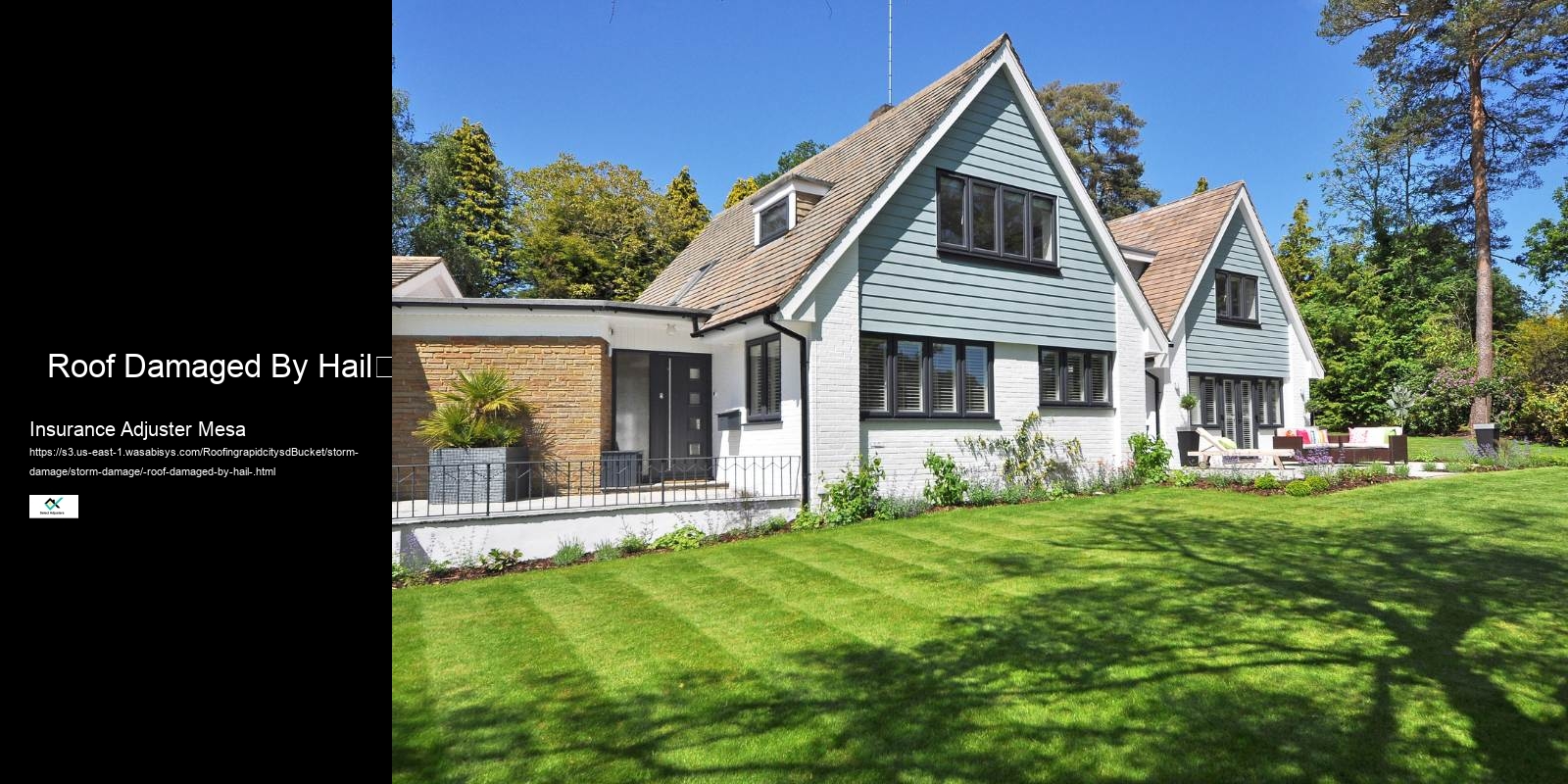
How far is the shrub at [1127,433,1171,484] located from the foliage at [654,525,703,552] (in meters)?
9.32

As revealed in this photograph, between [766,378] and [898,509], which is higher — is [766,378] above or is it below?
above

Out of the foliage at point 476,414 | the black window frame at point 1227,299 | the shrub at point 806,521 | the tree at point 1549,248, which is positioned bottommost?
the shrub at point 806,521

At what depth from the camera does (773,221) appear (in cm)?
1479

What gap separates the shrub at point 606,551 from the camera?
941 cm

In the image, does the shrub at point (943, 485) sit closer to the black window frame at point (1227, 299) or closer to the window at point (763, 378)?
the window at point (763, 378)

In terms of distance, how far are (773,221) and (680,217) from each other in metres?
23.9

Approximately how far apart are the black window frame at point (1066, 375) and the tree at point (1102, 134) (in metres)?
31.2

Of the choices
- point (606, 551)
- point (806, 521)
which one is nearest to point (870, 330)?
point (806, 521)

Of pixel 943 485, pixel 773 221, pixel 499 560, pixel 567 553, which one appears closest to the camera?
pixel 499 560

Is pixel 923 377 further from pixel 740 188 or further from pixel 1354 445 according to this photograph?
pixel 740 188

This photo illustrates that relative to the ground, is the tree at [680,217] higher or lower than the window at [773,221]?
higher

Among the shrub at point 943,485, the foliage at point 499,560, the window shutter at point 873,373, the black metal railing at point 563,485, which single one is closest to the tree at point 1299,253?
the shrub at point 943,485
